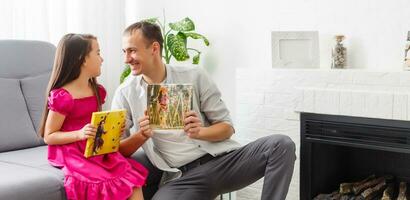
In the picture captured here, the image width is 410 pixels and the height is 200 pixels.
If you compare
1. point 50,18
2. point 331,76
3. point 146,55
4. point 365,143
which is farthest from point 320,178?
point 50,18

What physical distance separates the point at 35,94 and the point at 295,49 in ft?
4.54

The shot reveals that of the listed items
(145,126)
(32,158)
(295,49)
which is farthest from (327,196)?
(32,158)

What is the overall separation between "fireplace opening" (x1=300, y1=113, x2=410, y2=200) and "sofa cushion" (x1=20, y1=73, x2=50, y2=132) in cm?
134

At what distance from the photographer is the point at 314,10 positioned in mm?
3016

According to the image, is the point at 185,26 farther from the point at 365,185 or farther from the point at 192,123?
the point at 365,185

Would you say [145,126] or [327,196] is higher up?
[145,126]

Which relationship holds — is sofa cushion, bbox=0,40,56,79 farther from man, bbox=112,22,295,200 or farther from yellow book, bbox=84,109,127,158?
yellow book, bbox=84,109,127,158

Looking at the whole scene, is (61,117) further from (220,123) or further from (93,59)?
(220,123)

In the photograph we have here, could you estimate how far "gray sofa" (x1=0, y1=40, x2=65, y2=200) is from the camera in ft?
7.79

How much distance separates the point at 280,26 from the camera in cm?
316

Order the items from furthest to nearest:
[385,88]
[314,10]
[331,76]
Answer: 1. [314,10]
2. [331,76]
3. [385,88]

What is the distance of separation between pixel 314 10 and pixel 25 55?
1575mm

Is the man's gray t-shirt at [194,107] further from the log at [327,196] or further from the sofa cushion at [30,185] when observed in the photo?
the log at [327,196]

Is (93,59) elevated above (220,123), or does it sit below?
above
